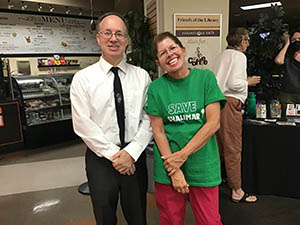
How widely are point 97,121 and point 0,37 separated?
5198 mm

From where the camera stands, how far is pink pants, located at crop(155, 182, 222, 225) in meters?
1.43

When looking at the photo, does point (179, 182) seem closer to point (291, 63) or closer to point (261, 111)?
point (261, 111)

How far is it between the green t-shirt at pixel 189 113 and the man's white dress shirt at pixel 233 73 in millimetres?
1058

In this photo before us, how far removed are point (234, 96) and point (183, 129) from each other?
1.28 meters

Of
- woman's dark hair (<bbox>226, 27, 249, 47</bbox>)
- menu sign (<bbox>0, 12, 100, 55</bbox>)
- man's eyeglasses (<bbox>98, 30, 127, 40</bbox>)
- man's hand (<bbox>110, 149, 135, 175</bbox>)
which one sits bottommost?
man's hand (<bbox>110, 149, 135, 175</bbox>)

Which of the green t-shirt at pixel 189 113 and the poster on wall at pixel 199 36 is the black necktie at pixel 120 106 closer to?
the green t-shirt at pixel 189 113

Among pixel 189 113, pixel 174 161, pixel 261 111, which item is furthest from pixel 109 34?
pixel 261 111

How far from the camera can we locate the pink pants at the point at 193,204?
143cm

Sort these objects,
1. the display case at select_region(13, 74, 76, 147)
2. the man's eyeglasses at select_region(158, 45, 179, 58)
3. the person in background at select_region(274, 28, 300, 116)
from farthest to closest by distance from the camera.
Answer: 1. the display case at select_region(13, 74, 76, 147)
2. the person in background at select_region(274, 28, 300, 116)
3. the man's eyeglasses at select_region(158, 45, 179, 58)

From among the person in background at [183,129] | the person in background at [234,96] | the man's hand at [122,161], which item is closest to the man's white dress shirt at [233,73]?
the person in background at [234,96]

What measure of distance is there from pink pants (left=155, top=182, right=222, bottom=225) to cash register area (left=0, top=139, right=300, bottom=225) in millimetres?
856

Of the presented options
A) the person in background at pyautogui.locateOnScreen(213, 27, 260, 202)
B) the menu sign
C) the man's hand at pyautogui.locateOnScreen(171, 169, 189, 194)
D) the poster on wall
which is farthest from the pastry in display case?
the man's hand at pyautogui.locateOnScreen(171, 169, 189, 194)

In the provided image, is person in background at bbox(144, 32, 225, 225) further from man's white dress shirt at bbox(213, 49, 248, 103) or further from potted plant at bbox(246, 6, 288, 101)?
potted plant at bbox(246, 6, 288, 101)

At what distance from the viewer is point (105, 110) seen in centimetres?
143
